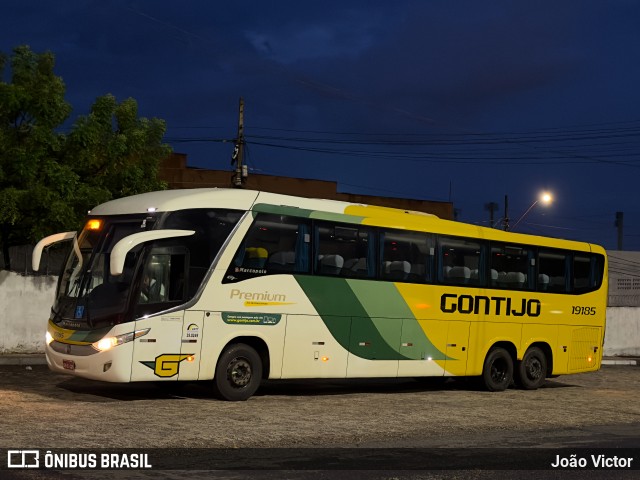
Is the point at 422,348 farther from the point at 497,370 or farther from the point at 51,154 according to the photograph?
the point at 51,154

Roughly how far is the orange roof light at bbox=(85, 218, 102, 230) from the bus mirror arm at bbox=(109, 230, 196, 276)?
1.32m

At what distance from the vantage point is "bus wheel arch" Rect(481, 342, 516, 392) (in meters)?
21.7

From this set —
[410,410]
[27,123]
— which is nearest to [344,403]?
[410,410]

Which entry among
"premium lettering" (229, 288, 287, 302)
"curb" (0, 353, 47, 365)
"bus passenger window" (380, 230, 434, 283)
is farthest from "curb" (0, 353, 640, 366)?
"bus passenger window" (380, 230, 434, 283)

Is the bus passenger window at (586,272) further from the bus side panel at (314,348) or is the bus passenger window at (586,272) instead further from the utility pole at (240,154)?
the utility pole at (240,154)

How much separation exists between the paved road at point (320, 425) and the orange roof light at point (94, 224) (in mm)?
2787

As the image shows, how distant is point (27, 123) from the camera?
28.0 m

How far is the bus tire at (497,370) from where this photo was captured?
71.1 feet

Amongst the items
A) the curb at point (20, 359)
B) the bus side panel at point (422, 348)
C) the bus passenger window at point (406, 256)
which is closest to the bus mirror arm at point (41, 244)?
the bus passenger window at point (406, 256)

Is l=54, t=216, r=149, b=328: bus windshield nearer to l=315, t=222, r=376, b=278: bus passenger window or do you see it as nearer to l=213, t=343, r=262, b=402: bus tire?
l=213, t=343, r=262, b=402: bus tire

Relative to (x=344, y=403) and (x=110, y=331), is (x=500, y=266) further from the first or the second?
(x=110, y=331)

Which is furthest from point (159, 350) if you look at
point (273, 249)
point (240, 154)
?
point (240, 154)

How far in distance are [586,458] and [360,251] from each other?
8062mm

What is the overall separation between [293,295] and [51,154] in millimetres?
13592
